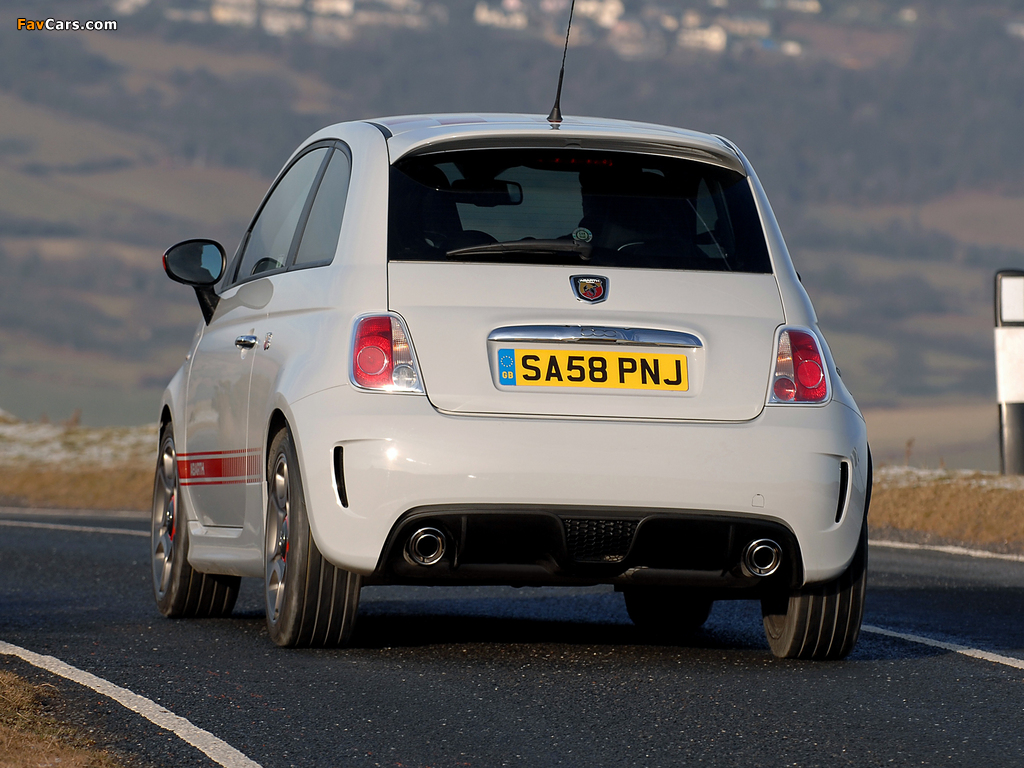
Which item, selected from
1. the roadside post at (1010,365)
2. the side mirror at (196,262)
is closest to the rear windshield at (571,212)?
the side mirror at (196,262)

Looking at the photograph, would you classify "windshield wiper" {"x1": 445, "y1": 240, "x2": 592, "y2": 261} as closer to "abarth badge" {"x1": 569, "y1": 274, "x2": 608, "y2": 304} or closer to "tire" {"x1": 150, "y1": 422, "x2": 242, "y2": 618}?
"abarth badge" {"x1": 569, "y1": 274, "x2": 608, "y2": 304}

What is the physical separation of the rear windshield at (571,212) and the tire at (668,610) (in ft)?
6.17

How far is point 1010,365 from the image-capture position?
51.9ft

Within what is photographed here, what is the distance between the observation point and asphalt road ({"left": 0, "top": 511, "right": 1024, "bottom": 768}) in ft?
16.7

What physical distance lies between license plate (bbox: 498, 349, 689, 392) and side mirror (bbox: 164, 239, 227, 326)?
226 cm

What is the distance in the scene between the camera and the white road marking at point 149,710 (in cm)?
489

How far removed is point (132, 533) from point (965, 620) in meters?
8.05

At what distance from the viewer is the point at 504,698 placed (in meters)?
5.83

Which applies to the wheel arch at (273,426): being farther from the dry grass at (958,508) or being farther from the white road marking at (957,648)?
the dry grass at (958,508)

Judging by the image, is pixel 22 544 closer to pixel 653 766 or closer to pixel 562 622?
pixel 562 622

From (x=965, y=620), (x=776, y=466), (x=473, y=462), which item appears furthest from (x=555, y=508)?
(x=965, y=620)

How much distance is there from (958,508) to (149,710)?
1030 cm

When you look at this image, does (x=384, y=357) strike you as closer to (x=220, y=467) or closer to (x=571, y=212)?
(x=571, y=212)

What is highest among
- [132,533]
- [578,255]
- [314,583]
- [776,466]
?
[578,255]
